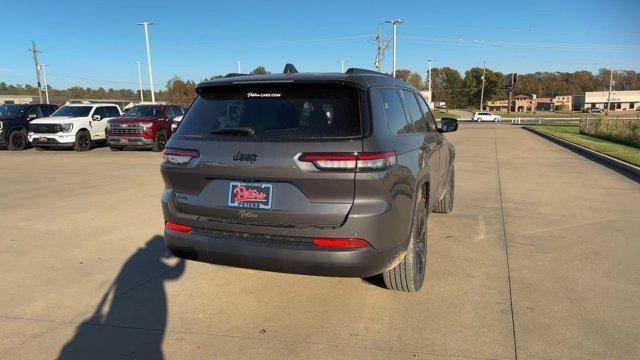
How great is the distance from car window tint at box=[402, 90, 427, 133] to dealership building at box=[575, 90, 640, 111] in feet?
429

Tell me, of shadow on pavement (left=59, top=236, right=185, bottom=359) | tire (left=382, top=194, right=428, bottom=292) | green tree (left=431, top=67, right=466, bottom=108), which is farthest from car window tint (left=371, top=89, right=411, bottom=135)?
green tree (left=431, top=67, right=466, bottom=108)

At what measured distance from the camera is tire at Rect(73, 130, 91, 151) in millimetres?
16953

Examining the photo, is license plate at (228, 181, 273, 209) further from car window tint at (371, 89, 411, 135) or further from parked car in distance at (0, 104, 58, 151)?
parked car in distance at (0, 104, 58, 151)

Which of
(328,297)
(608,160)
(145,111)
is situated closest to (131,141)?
(145,111)

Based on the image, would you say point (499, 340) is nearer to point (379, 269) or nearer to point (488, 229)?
point (379, 269)

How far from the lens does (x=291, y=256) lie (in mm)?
3037

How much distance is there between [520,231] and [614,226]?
1295mm

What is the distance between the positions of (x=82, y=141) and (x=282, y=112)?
16.4 m

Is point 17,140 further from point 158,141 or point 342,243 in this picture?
point 342,243

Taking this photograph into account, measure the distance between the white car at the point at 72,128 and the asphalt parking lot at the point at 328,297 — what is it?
36.6 ft

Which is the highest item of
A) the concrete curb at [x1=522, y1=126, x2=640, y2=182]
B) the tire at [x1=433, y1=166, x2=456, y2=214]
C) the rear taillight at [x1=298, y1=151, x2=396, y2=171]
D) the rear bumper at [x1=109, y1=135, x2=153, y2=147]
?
the rear taillight at [x1=298, y1=151, x2=396, y2=171]

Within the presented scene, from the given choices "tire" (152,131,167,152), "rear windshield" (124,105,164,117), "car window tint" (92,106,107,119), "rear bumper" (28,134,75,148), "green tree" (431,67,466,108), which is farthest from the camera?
"green tree" (431,67,466,108)

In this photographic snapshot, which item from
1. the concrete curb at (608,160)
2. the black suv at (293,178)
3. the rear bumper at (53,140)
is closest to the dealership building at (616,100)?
the concrete curb at (608,160)

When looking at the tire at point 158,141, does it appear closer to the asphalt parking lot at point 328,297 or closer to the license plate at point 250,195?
the asphalt parking lot at point 328,297
